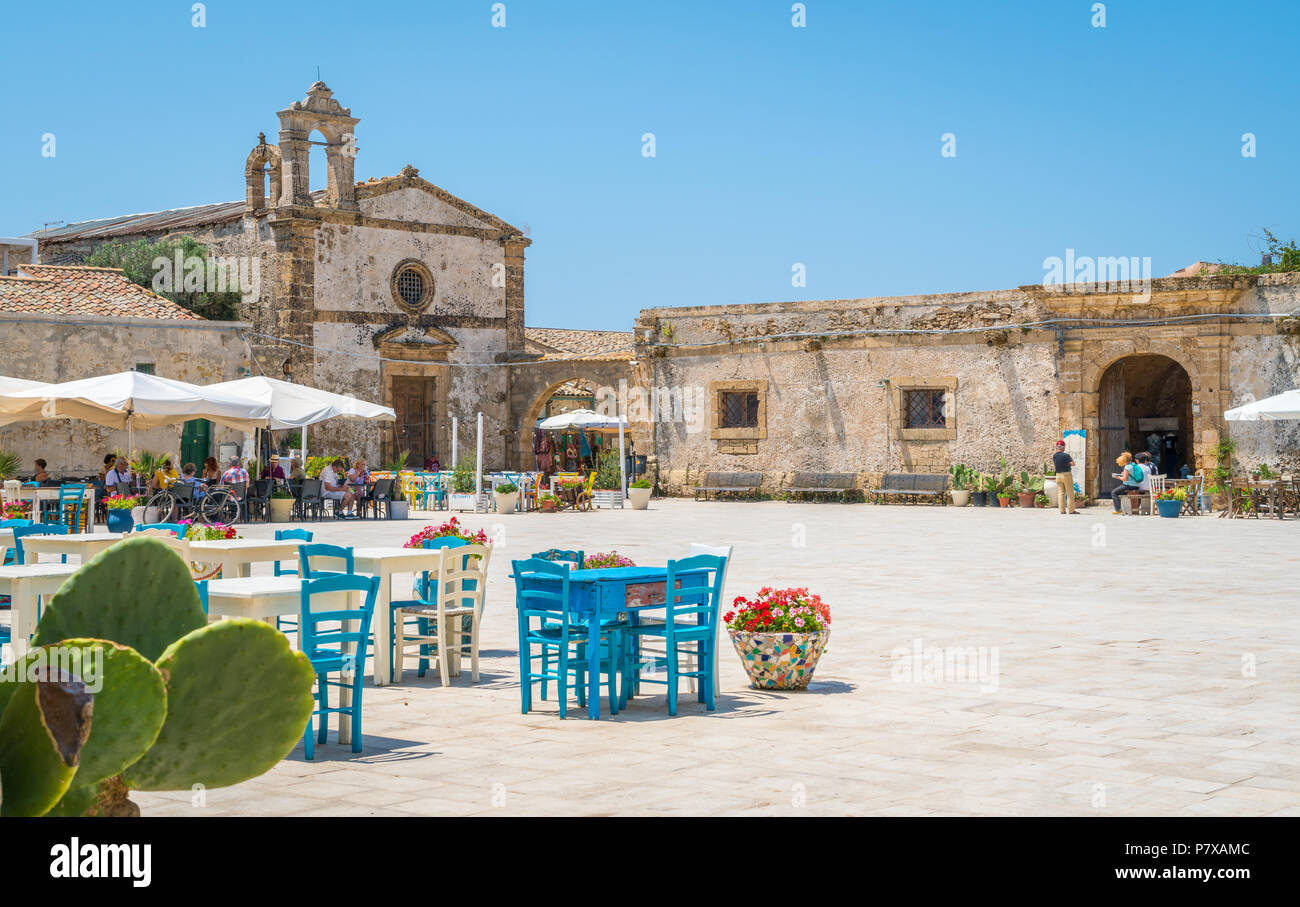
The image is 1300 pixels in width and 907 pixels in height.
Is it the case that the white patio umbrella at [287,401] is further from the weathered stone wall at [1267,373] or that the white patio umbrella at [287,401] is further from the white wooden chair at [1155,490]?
the weathered stone wall at [1267,373]

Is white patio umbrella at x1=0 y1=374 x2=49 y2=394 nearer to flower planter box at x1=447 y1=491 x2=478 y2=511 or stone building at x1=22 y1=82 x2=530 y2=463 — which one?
flower planter box at x1=447 y1=491 x2=478 y2=511

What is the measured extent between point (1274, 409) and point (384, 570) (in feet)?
55.7

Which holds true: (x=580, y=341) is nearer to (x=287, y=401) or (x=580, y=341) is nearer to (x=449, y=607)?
(x=287, y=401)

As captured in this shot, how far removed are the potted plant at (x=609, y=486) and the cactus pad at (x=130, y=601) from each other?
889 inches

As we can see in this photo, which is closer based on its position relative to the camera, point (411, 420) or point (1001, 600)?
point (1001, 600)

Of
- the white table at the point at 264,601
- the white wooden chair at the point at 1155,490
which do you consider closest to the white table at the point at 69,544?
the white table at the point at 264,601

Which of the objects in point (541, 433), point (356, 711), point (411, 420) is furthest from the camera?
point (541, 433)

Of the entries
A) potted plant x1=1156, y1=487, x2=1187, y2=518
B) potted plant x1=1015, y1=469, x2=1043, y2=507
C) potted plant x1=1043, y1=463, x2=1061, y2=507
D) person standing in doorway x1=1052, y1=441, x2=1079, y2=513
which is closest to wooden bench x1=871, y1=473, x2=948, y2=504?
potted plant x1=1015, y1=469, x2=1043, y2=507

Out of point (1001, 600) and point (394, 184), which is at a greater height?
point (394, 184)

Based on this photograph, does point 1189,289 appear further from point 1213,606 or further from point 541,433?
point 541,433

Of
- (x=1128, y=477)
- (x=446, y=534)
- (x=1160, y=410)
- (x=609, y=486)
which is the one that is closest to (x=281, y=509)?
(x=609, y=486)

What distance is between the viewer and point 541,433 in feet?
119
